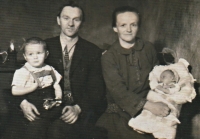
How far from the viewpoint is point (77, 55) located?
2953mm

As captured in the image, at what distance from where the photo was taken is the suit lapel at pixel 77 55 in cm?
295

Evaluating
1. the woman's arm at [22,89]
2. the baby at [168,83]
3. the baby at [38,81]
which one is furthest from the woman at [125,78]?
the woman's arm at [22,89]

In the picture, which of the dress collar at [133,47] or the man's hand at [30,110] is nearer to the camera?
the man's hand at [30,110]

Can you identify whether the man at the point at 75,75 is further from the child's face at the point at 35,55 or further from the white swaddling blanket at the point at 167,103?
the white swaddling blanket at the point at 167,103

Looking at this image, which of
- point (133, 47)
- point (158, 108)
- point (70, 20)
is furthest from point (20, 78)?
point (158, 108)

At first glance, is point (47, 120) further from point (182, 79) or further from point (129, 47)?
point (182, 79)

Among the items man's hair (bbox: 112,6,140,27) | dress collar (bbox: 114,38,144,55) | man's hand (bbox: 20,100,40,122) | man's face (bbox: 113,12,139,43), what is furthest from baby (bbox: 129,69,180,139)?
man's hand (bbox: 20,100,40,122)

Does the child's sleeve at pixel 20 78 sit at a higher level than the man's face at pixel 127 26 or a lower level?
lower

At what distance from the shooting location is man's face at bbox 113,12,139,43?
116 inches

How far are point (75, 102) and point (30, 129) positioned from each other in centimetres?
38

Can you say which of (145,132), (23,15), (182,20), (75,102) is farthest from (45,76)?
(182,20)

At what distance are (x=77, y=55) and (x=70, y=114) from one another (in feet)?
1.44

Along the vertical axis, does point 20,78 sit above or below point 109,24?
below

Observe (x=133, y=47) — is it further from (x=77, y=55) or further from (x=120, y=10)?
(x=77, y=55)
